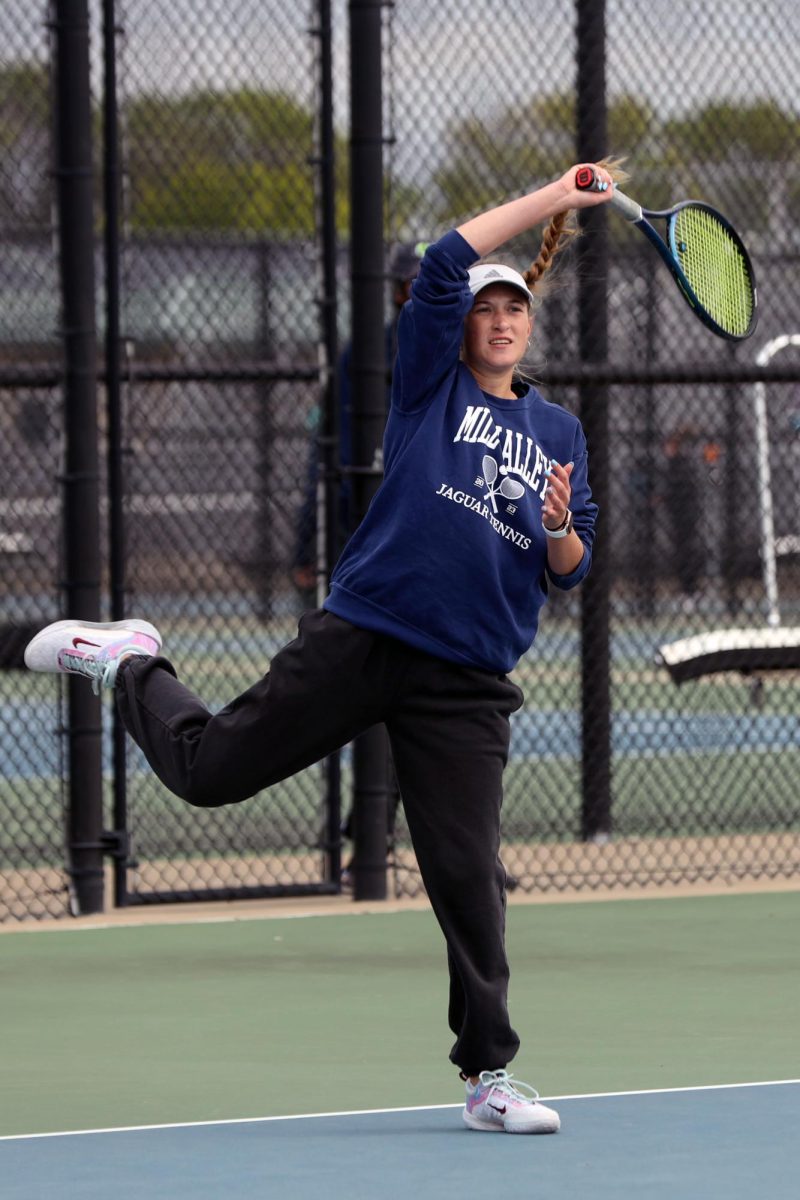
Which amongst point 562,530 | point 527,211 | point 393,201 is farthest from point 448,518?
point 393,201

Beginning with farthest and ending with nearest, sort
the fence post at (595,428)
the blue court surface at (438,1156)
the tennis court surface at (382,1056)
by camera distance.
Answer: the fence post at (595,428) < the tennis court surface at (382,1056) < the blue court surface at (438,1156)

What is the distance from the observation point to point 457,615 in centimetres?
474

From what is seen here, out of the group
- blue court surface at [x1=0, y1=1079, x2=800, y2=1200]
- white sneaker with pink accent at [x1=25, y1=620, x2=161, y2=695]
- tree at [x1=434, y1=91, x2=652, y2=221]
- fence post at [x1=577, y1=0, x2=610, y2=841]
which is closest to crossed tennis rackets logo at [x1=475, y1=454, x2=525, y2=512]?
white sneaker with pink accent at [x1=25, y1=620, x2=161, y2=695]

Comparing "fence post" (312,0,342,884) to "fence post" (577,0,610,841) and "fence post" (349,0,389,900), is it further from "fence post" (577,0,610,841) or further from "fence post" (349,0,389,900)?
"fence post" (577,0,610,841)

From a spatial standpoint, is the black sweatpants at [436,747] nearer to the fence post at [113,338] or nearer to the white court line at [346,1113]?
the white court line at [346,1113]

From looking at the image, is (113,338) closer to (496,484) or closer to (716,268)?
(716,268)

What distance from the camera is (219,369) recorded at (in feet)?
25.1

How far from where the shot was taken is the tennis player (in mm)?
4715

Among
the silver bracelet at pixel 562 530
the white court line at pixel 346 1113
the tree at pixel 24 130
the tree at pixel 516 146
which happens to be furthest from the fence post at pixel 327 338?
the silver bracelet at pixel 562 530

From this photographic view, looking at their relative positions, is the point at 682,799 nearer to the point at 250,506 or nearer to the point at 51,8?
the point at 51,8

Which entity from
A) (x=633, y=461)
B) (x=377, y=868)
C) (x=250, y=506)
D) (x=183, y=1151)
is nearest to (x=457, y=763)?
(x=183, y=1151)

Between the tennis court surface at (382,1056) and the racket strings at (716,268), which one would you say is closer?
the tennis court surface at (382,1056)

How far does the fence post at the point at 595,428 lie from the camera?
27.8 ft

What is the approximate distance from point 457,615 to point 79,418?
3029mm
